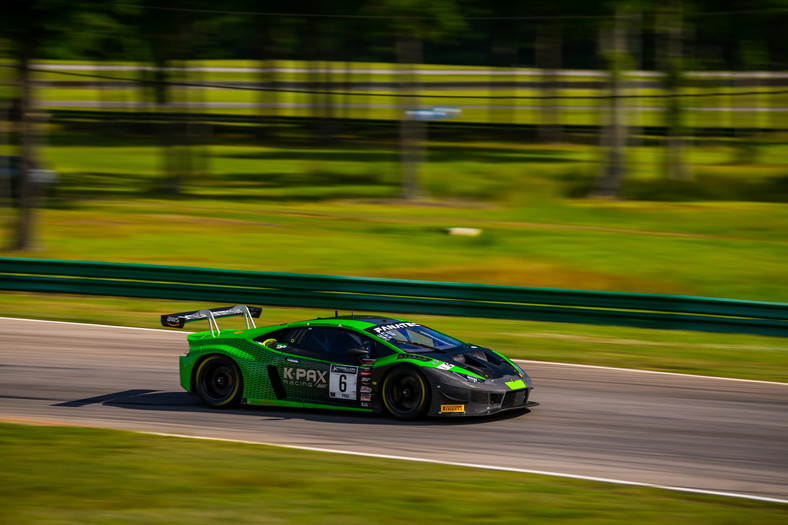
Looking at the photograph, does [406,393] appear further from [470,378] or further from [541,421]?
[541,421]

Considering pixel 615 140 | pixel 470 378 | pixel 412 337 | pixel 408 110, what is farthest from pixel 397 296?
pixel 615 140

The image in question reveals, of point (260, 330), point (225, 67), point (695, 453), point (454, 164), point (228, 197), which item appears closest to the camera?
point (695, 453)

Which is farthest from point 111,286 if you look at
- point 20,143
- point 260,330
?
point 260,330

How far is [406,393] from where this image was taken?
10836 mm

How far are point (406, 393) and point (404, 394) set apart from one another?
26 millimetres

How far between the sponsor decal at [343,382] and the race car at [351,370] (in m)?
0.01

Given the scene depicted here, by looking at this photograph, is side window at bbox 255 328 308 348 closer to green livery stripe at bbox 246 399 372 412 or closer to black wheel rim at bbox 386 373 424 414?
green livery stripe at bbox 246 399 372 412

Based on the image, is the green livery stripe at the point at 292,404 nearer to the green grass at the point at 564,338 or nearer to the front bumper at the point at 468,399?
the front bumper at the point at 468,399

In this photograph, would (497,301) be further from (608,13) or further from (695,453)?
(608,13)

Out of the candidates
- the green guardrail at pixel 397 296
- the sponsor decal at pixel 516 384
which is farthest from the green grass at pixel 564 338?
the sponsor decal at pixel 516 384

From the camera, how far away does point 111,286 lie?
2000 centimetres

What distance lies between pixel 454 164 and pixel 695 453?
124 feet

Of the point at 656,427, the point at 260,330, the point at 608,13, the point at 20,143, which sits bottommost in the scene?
the point at 656,427

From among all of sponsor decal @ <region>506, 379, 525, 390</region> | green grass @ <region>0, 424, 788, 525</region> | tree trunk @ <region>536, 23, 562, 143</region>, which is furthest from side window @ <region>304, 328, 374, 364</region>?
tree trunk @ <region>536, 23, 562, 143</region>
